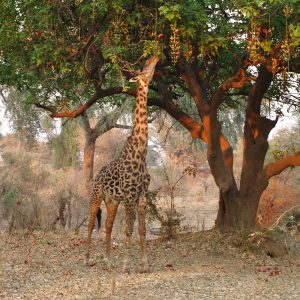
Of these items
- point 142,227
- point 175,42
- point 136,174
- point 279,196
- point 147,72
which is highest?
point 175,42

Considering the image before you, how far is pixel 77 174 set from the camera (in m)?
34.2

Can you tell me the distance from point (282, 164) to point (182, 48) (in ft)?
9.81

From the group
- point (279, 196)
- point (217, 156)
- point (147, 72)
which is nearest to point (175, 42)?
point (147, 72)

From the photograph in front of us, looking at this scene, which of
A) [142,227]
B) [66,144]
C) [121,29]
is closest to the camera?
[142,227]

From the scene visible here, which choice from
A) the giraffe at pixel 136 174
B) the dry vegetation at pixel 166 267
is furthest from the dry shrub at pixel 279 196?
the giraffe at pixel 136 174

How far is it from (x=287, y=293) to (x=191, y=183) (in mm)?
34737

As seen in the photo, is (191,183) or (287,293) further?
(191,183)

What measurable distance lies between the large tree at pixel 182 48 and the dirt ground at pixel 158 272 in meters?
1.09

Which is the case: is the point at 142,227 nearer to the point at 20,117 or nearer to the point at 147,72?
the point at 147,72

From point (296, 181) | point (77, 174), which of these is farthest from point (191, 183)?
point (296, 181)

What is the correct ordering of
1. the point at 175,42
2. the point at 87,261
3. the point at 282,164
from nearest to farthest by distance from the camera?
the point at 175,42 < the point at 87,261 < the point at 282,164

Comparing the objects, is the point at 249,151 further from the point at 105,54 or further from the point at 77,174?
the point at 77,174

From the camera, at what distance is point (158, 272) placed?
891 cm

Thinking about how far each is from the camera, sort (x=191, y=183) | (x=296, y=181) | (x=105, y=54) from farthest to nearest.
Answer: (x=191, y=183)
(x=296, y=181)
(x=105, y=54)
